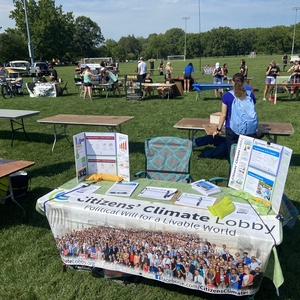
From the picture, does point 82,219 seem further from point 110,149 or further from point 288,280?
point 288,280

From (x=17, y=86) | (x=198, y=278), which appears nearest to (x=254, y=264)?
(x=198, y=278)

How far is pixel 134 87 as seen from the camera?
13.5m

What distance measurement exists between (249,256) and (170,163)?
1.89 meters

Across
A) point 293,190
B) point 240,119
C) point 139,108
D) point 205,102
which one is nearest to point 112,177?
point 240,119

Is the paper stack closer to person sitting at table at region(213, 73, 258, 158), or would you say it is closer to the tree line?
person sitting at table at region(213, 73, 258, 158)

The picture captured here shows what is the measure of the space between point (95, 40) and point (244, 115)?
10815cm

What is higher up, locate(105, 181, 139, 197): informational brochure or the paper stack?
the paper stack

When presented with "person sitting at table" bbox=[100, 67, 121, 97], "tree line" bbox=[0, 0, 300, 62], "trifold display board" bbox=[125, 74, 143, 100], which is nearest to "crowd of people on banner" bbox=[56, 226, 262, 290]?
"trifold display board" bbox=[125, 74, 143, 100]

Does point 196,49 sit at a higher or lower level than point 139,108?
higher

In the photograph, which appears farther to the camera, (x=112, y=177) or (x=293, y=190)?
(x=293, y=190)

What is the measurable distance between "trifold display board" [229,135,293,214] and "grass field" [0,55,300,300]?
2.91 ft

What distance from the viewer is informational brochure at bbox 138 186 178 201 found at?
2.86m

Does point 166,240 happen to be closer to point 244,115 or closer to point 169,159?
point 169,159

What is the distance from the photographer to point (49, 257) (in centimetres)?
337
